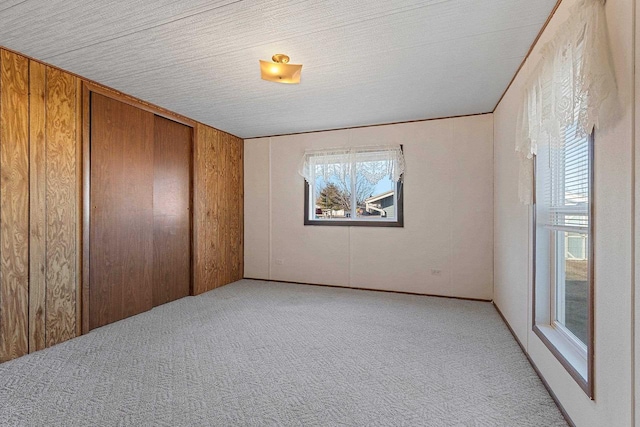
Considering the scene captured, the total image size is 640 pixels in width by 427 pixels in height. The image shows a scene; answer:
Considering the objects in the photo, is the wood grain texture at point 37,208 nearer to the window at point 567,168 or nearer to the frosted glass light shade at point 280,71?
the frosted glass light shade at point 280,71

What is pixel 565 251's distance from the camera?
2162 mm

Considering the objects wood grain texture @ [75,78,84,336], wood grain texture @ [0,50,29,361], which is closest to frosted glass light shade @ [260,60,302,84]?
wood grain texture @ [75,78,84,336]

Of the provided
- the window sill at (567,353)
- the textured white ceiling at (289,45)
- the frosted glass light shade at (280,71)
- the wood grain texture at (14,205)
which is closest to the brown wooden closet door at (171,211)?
the textured white ceiling at (289,45)

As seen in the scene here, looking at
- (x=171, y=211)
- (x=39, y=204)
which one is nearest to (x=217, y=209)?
(x=171, y=211)

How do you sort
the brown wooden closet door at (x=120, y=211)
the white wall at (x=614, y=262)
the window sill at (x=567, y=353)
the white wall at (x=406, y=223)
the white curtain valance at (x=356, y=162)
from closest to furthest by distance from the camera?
the white wall at (x=614, y=262) < the window sill at (x=567, y=353) < the brown wooden closet door at (x=120, y=211) < the white wall at (x=406, y=223) < the white curtain valance at (x=356, y=162)

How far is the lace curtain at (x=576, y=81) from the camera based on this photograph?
1364 millimetres

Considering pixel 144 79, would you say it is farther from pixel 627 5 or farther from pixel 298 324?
pixel 627 5

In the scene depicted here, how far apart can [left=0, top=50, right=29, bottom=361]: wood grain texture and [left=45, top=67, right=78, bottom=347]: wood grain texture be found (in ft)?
0.56

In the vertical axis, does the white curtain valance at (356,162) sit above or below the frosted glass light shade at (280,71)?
below

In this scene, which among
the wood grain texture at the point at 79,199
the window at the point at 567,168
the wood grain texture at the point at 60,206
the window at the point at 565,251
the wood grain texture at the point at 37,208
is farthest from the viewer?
the wood grain texture at the point at 79,199

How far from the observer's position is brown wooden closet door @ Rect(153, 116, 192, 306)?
4059 millimetres

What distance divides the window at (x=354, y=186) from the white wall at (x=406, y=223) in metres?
0.12

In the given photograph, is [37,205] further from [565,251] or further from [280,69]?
[565,251]

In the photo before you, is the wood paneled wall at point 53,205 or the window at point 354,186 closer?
the wood paneled wall at point 53,205
